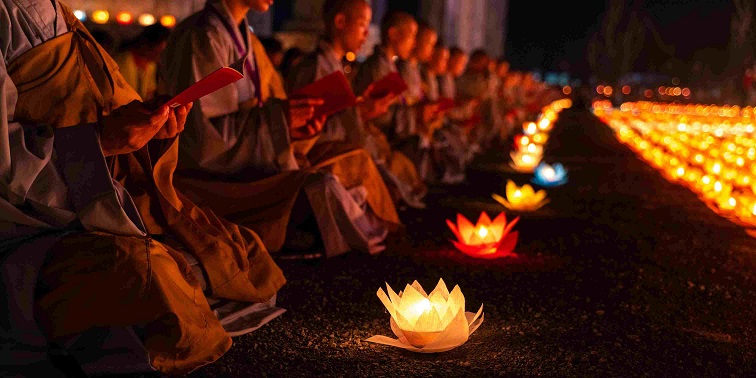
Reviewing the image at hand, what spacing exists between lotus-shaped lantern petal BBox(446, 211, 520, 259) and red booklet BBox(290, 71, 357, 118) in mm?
883

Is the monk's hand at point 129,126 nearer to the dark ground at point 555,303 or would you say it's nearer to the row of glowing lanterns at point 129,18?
the dark ground at point 555,303

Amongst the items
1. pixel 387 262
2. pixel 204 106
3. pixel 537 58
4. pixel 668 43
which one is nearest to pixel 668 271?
pixel 387 262

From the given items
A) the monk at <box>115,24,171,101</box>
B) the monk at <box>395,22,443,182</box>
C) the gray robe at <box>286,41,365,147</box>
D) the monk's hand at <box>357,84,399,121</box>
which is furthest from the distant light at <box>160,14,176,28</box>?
the monk's hand at <box>357,84,399,121</box>

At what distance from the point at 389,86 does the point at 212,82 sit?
2.67 m

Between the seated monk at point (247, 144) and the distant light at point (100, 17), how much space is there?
878 centimetres

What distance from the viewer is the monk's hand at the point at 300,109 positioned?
14.0 ft

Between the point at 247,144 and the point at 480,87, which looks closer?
the point at 247,144

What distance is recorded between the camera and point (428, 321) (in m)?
3.02

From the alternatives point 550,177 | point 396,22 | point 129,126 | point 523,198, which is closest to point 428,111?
point 396,22

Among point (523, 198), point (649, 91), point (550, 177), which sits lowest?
point (649, 91)

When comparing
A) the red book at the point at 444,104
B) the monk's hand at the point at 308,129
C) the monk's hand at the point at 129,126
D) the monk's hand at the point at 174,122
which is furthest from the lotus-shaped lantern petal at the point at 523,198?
the monk's hand at the point at 129,126

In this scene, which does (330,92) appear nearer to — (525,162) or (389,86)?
(389,86)

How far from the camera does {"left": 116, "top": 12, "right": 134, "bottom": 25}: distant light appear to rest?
13023 millimetres

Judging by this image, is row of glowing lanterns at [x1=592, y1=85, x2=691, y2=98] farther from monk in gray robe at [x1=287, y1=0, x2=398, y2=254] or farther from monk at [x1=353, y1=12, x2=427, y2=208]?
monk in gray robe at [x1=287, y1=0, x2=398, y2=254]
